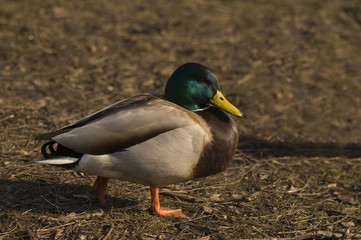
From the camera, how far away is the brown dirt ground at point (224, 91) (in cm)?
384

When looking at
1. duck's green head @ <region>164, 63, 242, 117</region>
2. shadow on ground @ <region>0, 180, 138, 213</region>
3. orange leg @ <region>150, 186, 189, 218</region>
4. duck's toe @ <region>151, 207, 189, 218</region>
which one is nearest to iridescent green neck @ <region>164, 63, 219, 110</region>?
duck's green head @ <region>164, 63, 242, 117</region>

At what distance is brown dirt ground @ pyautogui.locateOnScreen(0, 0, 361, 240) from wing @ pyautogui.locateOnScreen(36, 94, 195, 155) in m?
0.55

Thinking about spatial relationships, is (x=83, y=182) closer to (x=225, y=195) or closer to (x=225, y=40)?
(x=225, y=195)

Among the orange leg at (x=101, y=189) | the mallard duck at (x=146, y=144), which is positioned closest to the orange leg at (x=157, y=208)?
the mallard duck at (x=146, y=144)

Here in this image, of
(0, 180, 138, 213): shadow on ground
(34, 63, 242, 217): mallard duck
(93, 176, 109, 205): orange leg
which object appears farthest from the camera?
(93, 176, 109, 205): orange leg

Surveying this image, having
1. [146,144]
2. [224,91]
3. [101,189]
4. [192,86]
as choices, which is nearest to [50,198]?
[101,189]

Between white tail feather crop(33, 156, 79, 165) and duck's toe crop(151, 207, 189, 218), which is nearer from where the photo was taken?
white tail feather crop(33, 156, 79, 165)

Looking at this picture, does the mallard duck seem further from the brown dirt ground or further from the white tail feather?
the brown dirt ground

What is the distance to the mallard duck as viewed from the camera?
11.4 feet

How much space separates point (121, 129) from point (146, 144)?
0.19 metres

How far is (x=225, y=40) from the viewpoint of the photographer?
795 cm

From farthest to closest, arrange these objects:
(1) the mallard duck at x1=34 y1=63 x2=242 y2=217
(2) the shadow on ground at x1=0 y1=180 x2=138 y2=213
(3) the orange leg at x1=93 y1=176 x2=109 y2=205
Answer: (3) the orange leg at x1=93 y1=176 x2=109 y2=205 → (2) the shadow on ground at x1=0 y1=180 x2=138 y2=213 → (1) the mallard duck at x1=34 y1=63 x2=242 y2=217

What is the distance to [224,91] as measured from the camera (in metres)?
6.54

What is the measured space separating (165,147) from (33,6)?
5551mm
